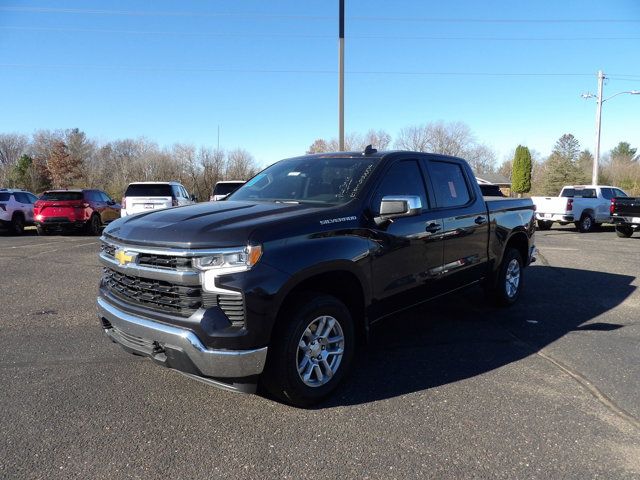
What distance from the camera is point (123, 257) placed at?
11.6ft

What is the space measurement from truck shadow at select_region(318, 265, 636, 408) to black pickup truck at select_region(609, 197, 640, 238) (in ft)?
33.0

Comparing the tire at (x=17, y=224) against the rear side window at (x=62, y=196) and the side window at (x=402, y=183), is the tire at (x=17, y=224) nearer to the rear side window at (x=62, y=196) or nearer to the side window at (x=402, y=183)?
the rear side window at (x=62, y=196)

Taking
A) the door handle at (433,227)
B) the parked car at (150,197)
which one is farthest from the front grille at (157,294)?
the parked car at (150,197)

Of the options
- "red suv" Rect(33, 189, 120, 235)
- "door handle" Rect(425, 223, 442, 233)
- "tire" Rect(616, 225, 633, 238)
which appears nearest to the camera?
"door handle" Rect(425, 223, 442, 233)

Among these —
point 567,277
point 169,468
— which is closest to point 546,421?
point 169,468

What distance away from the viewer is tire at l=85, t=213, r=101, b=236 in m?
17.1

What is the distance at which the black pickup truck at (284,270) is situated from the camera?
10.3ft

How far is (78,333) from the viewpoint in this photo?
5297mm

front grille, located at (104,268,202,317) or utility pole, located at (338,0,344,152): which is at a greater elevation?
utility pole, located at (338,0,344,152)

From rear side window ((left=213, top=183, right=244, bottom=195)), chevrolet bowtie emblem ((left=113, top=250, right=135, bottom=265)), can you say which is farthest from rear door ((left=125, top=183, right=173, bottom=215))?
chevrolet bowtie emblem ((left=113, top=250, right=135, bottom=265))

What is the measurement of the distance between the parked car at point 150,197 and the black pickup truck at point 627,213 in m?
14.3

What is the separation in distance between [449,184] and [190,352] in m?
3.45

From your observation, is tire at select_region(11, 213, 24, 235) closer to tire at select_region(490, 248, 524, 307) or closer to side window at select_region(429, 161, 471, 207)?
side window at select_region(429, 161, 471, 207)

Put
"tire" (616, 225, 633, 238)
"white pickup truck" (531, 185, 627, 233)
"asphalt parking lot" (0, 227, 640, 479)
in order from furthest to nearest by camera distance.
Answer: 1. "white pickup truck" (531, 185, 627, 233)
2. "tire" (616, 225, 633, 238)
3. "asphalt parking lot" (0, 227, 640, 479)
